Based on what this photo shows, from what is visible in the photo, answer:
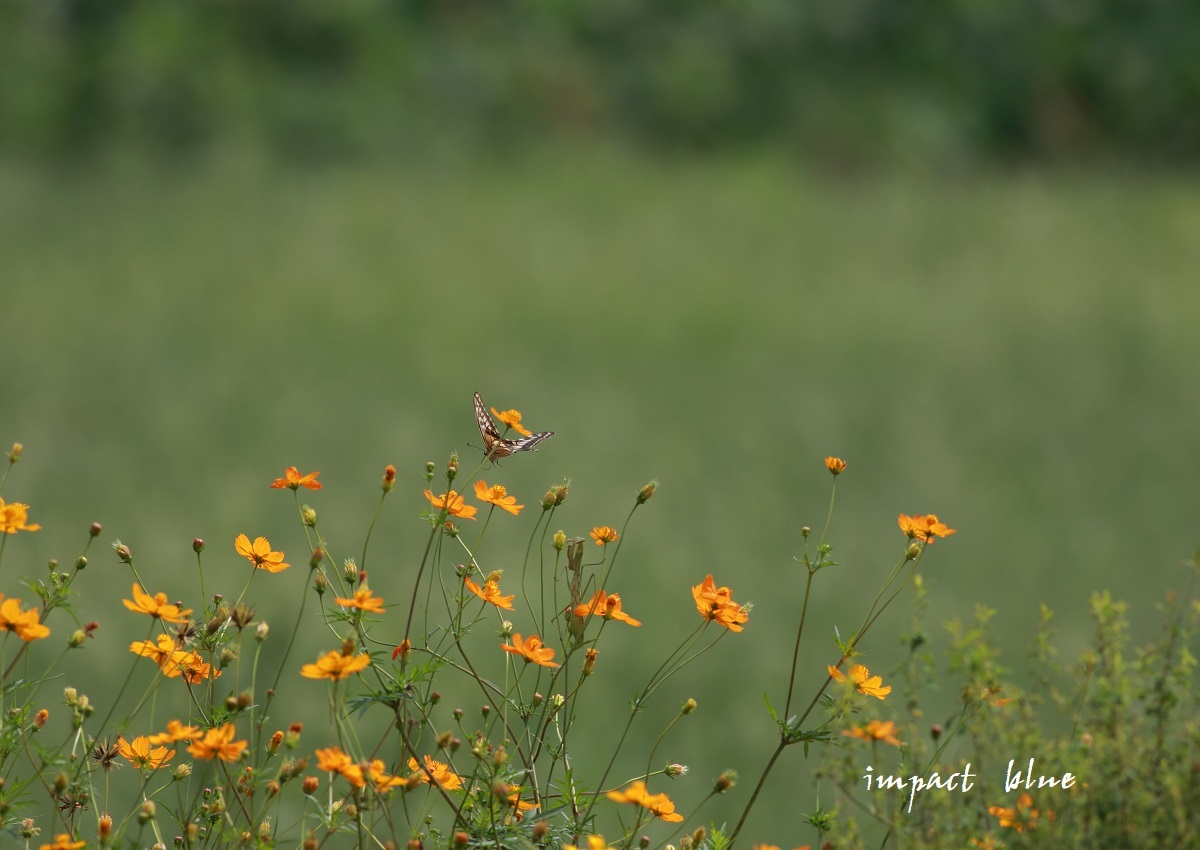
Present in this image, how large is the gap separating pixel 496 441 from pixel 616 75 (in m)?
7.20

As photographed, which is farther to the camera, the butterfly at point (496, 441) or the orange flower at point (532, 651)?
the butterfly at point (496, 441)

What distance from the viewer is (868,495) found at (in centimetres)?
474

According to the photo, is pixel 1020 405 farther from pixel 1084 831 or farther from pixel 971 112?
pixel 1084 831

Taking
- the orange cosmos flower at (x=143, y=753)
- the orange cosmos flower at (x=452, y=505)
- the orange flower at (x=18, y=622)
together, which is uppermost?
the orange cosmos flower at (x=452, y=505)

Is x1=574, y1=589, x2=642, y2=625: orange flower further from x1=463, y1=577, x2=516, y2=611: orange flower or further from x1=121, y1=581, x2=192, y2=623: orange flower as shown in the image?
x1=121, y1=581, x2=192, y2=623: orange flower

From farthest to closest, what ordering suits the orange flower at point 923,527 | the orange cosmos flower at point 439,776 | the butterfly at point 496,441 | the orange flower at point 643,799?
the butterfly at point 496,441 → the orange flower at point 923,527 → the orange cosmos flower at point 439,776 → the orange flower at point 643,799

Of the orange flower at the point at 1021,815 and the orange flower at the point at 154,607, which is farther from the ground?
the orange flower at the point at 154,607

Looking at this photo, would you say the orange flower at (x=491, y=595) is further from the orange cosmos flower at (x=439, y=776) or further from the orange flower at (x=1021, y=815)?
the orange flower at (x=1021, y=815)

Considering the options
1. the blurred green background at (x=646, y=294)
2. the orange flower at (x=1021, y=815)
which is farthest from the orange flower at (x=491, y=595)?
the blurred green background at (x=646, y=294)

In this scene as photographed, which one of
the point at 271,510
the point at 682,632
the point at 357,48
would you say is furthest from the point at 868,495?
the point at 357,48

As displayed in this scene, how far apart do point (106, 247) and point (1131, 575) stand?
4961 mm

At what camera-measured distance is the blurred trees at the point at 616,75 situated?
7.43 m

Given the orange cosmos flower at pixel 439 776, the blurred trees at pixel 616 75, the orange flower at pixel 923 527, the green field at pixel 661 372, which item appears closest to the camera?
the orange cosmos flower at pixel 439 776

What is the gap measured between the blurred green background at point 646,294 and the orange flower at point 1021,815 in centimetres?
147
